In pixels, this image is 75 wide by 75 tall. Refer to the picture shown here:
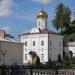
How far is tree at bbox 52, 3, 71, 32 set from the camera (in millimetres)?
84250

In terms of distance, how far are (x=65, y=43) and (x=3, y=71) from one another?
211 ft

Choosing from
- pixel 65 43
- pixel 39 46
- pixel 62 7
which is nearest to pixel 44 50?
pixel 39 46

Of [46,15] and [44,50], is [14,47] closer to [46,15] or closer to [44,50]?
[44,50]

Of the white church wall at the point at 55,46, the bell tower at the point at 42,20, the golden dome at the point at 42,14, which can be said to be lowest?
the white church wall at the point at 55,46

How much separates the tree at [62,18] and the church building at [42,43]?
6360mm

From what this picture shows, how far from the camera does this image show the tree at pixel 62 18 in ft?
276

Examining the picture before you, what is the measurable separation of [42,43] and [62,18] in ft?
40.7

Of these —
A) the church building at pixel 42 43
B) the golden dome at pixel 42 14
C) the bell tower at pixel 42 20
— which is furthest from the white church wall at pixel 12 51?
the golden dome at pixel 42 14

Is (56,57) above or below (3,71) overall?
above

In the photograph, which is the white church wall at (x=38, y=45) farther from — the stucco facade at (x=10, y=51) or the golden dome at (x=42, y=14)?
the stucco facade at (x=10, y=51)

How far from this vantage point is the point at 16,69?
16.0 meters

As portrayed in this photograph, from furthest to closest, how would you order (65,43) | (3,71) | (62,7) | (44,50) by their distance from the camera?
(62,7)
(65,43)
(44,50)
(3,71)

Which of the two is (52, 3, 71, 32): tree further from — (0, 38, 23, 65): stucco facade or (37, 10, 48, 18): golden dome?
(0, 38, 23, 65): stucco facade

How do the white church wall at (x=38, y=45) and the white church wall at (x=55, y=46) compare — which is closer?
the white church wall at (x=38, y=45)
